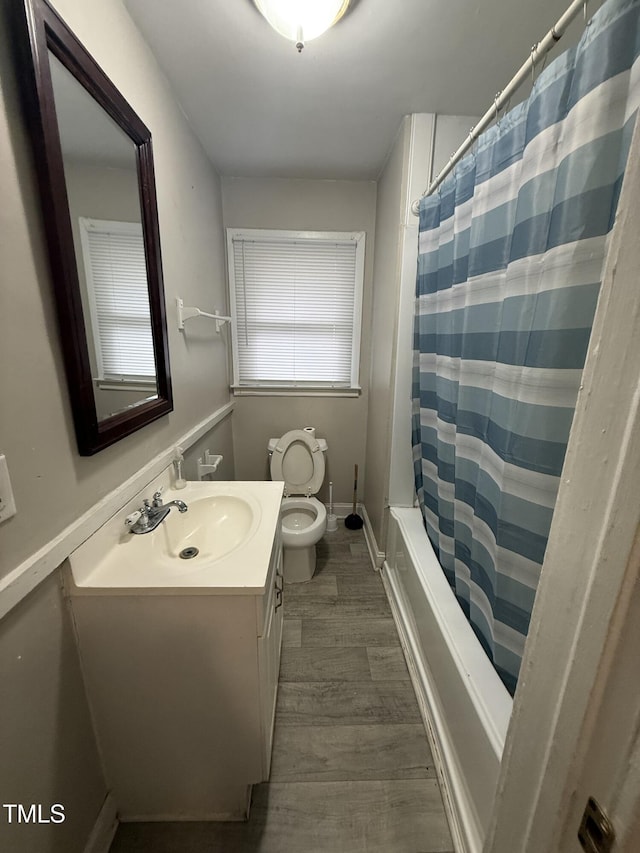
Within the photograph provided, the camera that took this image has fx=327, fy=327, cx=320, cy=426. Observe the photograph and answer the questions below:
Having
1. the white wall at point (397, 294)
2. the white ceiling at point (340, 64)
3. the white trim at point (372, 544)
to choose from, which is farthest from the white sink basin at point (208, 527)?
the white ceiling at point (340, 64)

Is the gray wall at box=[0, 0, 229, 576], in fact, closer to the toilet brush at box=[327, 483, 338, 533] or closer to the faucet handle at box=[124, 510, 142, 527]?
the faucet handle at box=[124, 510, 142, 527]

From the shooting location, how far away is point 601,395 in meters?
0.35

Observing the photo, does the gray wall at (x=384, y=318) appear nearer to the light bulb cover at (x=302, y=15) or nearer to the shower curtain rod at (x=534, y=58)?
the shower curtain rod at (x=534, y=58)

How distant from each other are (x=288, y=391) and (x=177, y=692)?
1.88m

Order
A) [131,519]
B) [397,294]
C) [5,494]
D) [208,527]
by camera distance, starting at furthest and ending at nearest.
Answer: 1. [397,294]
2. [208,527]
3. [131,519]
4. [5,494]

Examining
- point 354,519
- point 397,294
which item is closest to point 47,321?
point 397,294

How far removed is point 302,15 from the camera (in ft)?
3.23

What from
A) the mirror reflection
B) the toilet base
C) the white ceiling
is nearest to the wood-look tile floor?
the toilet base

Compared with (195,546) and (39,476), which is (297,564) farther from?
(39,476)

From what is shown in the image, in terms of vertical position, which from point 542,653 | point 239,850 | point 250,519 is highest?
point 542,653

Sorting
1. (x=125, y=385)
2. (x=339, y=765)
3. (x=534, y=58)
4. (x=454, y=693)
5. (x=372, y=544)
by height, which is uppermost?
(x=534, y=58)

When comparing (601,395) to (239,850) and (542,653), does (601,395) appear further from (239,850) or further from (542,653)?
(239,850)

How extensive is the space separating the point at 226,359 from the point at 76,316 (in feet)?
5.07

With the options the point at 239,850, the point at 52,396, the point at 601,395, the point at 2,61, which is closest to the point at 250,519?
the point at 52,396
